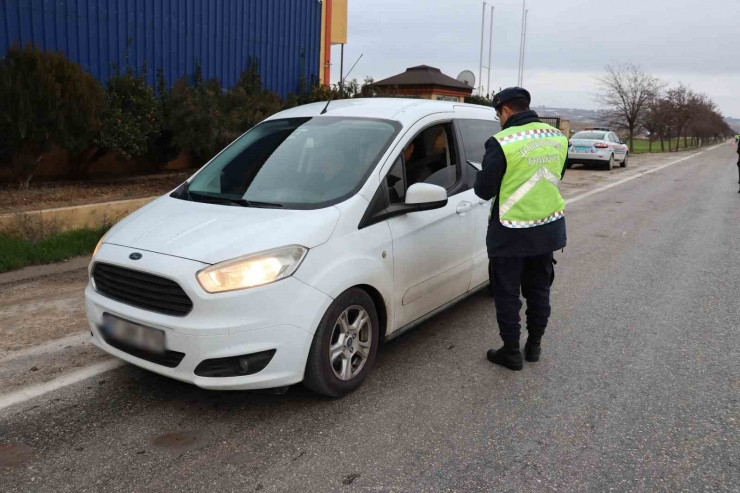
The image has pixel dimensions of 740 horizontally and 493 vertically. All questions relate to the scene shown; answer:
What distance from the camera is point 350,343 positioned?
3729 millimetres

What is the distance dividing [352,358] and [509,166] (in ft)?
5.18

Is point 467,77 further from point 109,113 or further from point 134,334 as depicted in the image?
point 134,334

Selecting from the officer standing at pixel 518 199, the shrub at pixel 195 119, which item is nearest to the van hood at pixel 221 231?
the officer standing at pixel 518 199

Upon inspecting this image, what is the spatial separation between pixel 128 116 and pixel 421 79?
1080cm

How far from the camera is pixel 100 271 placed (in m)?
3.59

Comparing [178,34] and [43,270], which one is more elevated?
[178,34]

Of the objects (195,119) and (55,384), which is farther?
(195,119)

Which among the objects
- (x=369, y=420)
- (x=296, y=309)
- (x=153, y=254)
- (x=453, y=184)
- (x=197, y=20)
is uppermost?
(x=197, y=20)

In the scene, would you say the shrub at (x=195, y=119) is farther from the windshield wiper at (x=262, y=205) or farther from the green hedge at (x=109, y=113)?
the windshield wiper at (x=262, y=205)

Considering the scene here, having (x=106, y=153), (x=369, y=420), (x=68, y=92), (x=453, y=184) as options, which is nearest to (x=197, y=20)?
(x=106, y=153)

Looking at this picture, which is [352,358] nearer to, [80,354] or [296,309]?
[296,309]

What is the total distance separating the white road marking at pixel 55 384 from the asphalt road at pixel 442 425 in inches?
3.7

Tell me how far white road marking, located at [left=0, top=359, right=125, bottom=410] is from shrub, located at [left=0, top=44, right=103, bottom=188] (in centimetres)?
450

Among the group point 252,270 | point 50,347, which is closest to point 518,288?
point 252,270
